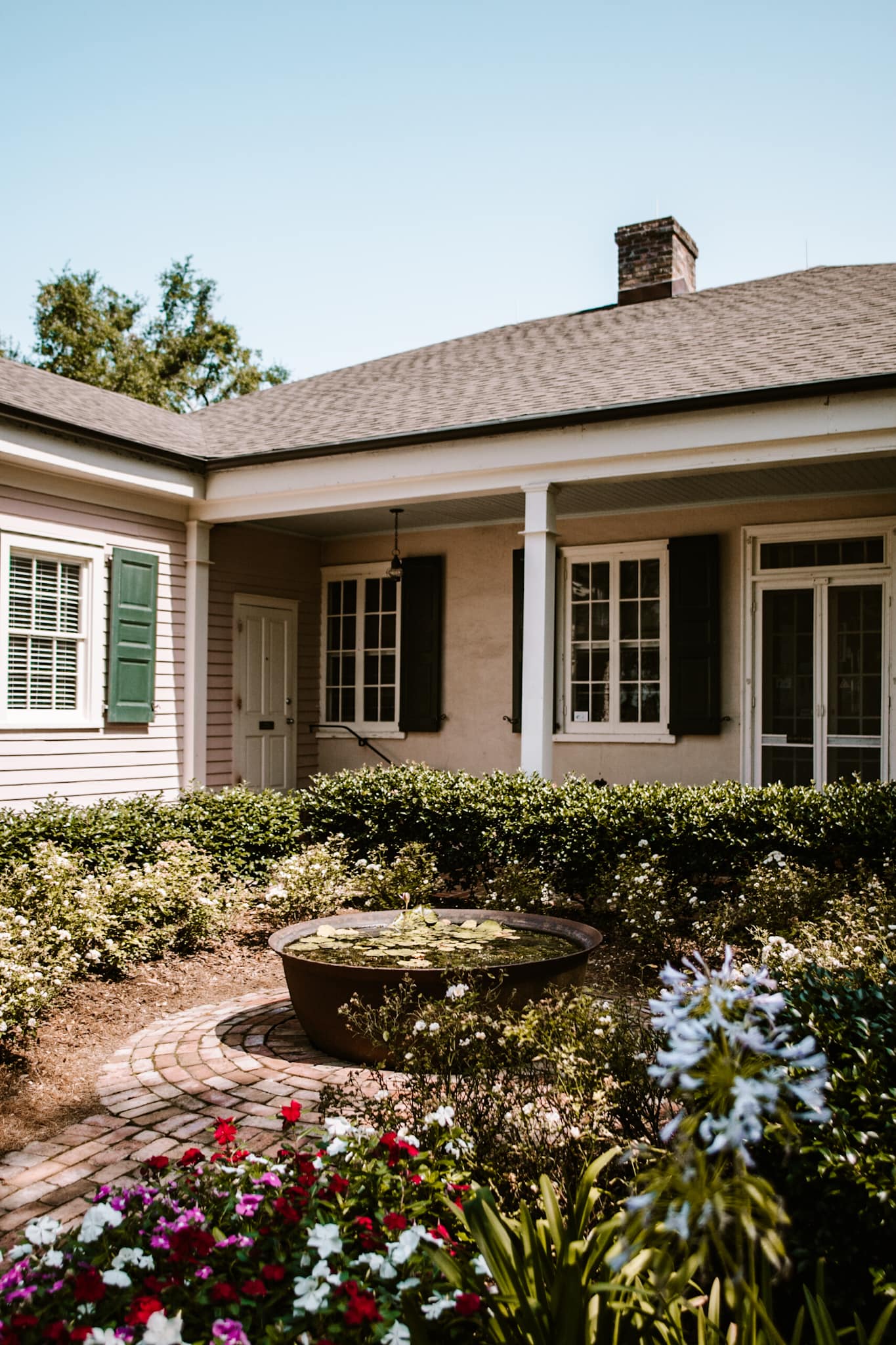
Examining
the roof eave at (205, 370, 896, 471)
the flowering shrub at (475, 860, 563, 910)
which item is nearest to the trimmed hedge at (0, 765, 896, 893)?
the flowering shrub at (475, 860, 563, 910)

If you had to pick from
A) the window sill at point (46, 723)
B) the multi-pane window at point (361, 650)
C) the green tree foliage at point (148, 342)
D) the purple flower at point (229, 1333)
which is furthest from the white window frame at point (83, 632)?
the green tree foliage at point (148, 342)

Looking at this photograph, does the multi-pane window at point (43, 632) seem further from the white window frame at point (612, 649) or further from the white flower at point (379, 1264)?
the white flower at point (379, 1264)

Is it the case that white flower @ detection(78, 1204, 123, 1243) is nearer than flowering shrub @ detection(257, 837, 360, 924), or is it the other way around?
white flower @ detection(78, 1204, 123, 1243)

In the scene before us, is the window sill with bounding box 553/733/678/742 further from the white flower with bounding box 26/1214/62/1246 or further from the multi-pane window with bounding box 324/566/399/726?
the white flower with bounding box 26/1214/62/1246

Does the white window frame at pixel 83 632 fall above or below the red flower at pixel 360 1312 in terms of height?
above

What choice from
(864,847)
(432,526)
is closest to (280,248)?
(432,526)

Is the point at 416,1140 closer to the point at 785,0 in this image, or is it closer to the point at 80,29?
the point at 785,0

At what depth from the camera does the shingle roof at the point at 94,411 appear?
891 centimetres

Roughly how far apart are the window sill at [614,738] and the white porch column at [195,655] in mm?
3656

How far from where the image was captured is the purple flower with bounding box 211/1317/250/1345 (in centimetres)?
177

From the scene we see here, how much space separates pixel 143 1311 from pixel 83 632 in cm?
812

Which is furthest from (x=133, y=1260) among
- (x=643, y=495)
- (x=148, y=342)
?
(x=148, y=342)

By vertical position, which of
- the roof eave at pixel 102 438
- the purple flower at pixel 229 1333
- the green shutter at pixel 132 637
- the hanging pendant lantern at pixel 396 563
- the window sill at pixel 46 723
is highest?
the roof eave at pixel 102 438

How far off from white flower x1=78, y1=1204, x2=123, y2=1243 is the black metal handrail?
9529 mm
